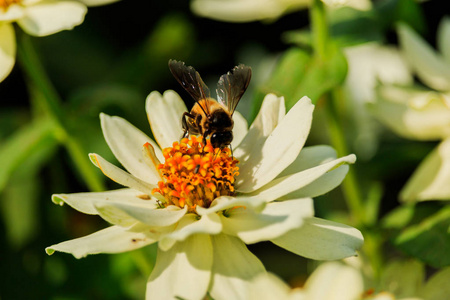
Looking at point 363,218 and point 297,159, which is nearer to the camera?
point 297,159

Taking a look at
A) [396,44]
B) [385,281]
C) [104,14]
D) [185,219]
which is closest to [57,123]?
[185,219]

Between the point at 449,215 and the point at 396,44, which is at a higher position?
the point at 396,44

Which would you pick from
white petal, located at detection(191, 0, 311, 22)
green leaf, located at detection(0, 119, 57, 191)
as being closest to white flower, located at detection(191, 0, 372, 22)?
white petal, located at detection(191, 0, 311, 22)

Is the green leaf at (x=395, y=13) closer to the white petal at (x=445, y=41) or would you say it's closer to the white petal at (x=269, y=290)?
the white petal at (x=445, y=41)

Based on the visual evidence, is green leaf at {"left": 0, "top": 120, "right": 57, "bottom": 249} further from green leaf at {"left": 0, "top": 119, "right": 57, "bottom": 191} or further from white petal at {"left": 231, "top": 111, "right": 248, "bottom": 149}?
white petal at {"left": 231, "top": 111, "right": 248, "bottom": 149}

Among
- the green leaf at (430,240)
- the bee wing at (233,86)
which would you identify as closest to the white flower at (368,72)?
the green leaf at (430,240)

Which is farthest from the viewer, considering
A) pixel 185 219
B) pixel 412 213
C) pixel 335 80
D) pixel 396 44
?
pixel 396 44

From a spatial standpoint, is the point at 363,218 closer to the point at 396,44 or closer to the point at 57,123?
the point at 57,123

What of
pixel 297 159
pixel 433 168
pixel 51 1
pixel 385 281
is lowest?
pixel 385 281
